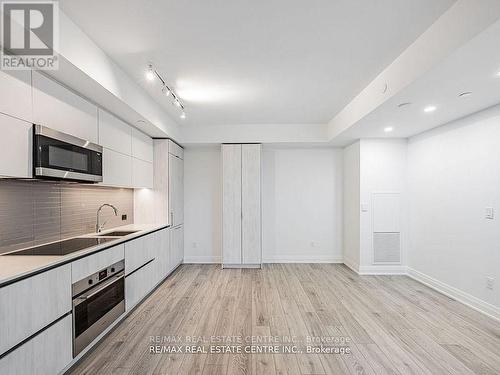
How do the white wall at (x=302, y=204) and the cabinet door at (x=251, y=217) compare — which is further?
the white wall at (x=302, y=204)

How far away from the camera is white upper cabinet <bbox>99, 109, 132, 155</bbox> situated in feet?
9.76

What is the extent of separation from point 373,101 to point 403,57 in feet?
2.28

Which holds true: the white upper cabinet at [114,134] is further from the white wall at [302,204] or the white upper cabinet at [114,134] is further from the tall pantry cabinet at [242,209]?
the white wall at [302,204]

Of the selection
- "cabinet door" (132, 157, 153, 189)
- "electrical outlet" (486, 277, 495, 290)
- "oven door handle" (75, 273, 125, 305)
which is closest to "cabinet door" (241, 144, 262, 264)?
"cabinet door" (132, 157, 153, 189)

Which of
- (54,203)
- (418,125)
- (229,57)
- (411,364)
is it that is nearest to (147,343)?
(54,203)

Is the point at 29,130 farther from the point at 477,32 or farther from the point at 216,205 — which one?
the point at 216,205

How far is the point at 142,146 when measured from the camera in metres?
4.07

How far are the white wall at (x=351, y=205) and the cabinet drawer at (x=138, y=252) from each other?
3.52m

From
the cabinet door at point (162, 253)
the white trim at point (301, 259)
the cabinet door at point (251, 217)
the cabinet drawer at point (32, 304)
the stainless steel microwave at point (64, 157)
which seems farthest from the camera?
the white trim at point (301, 259)

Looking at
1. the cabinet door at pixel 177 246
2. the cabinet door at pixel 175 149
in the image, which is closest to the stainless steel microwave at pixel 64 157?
the cabinet door at pixel 175 149

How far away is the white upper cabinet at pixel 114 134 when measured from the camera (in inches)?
117

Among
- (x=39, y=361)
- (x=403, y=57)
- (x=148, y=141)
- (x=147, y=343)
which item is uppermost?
(x=403, y=57)

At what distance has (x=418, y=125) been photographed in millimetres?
3865

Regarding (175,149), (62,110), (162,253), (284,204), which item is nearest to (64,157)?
(62,110)
